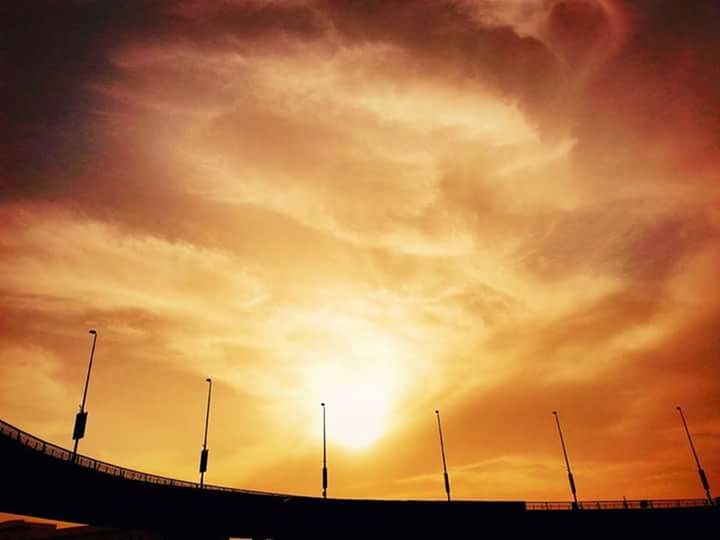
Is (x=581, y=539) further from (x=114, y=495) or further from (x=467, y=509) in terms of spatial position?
(x=114, y=495)

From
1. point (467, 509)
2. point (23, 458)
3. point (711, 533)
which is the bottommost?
point (711, 533)

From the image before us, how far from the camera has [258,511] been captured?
52.2 m

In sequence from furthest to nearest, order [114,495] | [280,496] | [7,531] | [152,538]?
[7,531] → [152,538] → [280,496] → [114,495]

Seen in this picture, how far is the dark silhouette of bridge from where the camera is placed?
3675 cm

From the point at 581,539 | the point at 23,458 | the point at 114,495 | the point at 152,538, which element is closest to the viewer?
the point at 23,458

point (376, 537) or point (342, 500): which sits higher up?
point (342, 500)

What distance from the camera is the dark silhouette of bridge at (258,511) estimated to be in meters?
36.8

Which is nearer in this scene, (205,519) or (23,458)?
(23,458)

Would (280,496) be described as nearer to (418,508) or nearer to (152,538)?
(418,508)

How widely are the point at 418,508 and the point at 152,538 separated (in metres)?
85.9

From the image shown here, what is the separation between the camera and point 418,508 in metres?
58.2

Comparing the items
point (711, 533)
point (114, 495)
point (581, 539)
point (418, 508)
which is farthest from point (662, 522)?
point (114, 495)

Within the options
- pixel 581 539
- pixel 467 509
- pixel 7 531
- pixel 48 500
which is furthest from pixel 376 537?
pixel 7 531

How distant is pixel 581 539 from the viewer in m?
63.2
